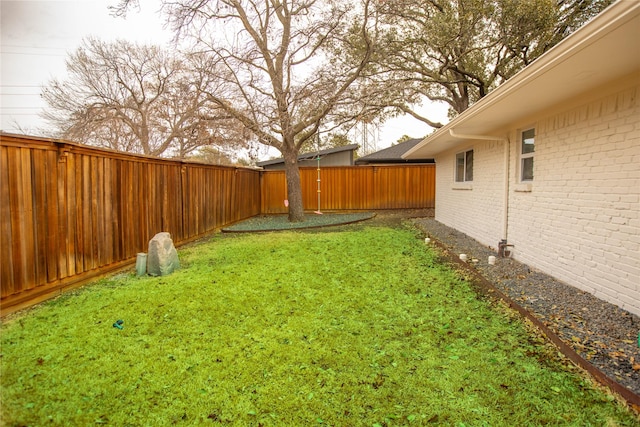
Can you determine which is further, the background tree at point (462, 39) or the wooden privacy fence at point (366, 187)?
the wooden privacy fence at point (366, 187)

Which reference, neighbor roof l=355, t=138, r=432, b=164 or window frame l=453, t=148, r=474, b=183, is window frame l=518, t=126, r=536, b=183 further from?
neighbor roof l=355, t=138, r=432, b=164

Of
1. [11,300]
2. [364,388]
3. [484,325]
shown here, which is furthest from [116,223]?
[484,325]

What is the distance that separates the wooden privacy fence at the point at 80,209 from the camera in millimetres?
3223

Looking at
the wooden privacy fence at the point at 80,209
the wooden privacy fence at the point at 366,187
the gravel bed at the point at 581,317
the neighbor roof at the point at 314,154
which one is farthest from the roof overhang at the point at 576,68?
the neighbor roof at the point at 314,154

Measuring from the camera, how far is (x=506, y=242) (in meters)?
5.46

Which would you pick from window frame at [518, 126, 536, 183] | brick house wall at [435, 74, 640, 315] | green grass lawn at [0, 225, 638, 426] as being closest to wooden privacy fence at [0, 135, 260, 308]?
green grass lawn at [0, 225, 638, 426]

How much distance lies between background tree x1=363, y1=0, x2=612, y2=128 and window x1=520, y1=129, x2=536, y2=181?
5462 mm

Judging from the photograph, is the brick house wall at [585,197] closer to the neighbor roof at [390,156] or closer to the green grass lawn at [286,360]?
the green grass lawn at [286,360]

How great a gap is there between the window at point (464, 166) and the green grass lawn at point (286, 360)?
14.5 ft

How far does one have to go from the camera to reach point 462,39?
10516mm

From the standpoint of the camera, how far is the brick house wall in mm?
3062

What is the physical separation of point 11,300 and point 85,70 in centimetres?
1318

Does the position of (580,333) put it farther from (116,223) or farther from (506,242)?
(116,223)

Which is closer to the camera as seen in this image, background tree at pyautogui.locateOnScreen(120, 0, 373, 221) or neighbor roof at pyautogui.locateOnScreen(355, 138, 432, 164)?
background tree at pyautogui.locateOnScreen(120, 0, 373, 221)
